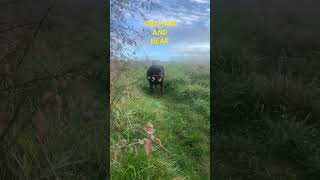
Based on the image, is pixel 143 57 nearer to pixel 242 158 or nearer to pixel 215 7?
pixel 215 7

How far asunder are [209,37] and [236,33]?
6.3 inches

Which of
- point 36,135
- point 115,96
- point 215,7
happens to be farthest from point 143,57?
point 36,135

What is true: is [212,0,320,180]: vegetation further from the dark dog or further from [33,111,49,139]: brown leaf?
[33,111,49,139]: brown leaf

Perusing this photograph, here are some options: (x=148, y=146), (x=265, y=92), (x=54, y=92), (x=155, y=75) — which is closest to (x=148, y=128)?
(x=148, y=146)

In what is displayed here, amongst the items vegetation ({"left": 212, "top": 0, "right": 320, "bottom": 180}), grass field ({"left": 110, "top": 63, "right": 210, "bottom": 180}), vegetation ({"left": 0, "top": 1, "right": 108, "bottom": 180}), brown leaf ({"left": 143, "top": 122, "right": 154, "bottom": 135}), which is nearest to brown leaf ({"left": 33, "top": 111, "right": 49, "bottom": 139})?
vegetation ({"left": 0, "top": 1, "right": 108, "bottom": 180})

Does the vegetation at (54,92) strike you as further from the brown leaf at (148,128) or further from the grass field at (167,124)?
the brown leaf at (148,128)

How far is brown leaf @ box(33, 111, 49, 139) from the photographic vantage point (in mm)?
2816

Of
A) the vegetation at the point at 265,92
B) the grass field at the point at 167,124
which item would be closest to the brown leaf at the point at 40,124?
the grass field at the point at 167,124

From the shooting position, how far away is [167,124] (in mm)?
2932

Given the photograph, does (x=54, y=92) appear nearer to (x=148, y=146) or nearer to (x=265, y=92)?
(x=148, y=146)

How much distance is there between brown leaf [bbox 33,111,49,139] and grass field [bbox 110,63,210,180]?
1.16 ft

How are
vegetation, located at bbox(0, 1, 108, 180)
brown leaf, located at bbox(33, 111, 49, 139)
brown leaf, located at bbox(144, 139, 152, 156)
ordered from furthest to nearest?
brown leaf, located at bbox(144, 139, 152, 156) → brown leaf, located at bbox(33, 111, 49, 139) → vegetation, located at bbox(0, 1, 108, 180)

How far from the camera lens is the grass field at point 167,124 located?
290cm

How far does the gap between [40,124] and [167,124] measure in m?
0.67
